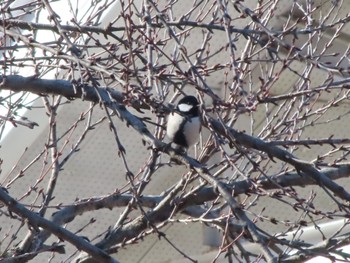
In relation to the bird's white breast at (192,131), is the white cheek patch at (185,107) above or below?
above

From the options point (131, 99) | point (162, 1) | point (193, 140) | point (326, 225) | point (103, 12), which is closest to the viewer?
point (131, 99)

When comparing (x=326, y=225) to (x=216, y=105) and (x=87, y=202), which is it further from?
(x=216, y=105)

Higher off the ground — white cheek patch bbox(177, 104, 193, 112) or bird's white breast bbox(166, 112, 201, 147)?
white cheek patch bbox(177, 104, 193, 112)

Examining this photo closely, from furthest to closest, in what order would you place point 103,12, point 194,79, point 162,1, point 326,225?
point 326,225 < point 162,1 < point 103,12 < point 194,79

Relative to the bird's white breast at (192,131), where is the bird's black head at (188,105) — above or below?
above

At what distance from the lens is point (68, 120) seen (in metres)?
4.29

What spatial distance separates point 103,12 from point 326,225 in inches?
63.9

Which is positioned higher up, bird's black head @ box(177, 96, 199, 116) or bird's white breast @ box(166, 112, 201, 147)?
bird's black head @ box(177, 96, 199, 116)

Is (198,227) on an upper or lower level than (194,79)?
upper

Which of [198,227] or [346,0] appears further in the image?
[198,227]

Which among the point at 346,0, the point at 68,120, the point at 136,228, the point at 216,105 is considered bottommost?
the point at 216,105

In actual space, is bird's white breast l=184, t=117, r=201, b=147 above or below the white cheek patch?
below

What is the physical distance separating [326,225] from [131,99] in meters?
2.52

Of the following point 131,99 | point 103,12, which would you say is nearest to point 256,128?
point 103,12
